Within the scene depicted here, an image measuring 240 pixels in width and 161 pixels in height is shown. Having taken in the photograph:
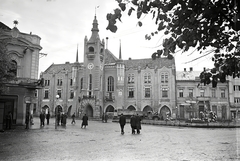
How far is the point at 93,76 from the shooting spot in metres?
55.6

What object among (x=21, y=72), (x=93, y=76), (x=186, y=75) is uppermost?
(x=186, y=75)

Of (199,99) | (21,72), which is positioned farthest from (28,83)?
(199,99)

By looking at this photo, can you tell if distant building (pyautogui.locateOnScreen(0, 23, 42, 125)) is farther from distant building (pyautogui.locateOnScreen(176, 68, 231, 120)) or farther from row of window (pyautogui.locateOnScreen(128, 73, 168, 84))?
distant building (pyautogui.locateOnScreen(176, 68, 231, 120))

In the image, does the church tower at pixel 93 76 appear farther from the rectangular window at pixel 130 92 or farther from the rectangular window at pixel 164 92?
the rectangular window at pixel 164 92

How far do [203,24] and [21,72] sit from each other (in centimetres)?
2562

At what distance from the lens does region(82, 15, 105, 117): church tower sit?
177 ft

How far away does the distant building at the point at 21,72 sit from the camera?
85.4 feet

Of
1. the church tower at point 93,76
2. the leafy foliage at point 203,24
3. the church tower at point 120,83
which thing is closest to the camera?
the leafy foliage at point 203,24

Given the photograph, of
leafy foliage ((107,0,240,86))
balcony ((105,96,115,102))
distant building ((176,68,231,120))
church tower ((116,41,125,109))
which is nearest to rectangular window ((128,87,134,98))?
church tower ((116,41,125,109))

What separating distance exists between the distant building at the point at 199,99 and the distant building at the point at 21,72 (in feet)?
112

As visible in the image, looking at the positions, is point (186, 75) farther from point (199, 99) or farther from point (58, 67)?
point (58, 67)

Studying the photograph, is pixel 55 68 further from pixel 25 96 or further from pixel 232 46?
pixel 232 46

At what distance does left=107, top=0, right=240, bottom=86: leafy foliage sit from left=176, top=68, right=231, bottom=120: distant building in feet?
158

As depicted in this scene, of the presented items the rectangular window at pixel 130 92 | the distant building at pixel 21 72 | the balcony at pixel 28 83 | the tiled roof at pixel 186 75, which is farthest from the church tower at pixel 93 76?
the balcony at pixel 28 83
